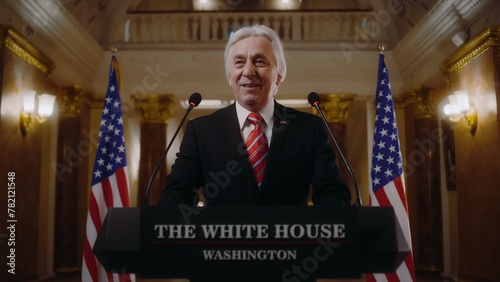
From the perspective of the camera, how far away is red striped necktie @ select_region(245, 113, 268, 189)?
2.02 m

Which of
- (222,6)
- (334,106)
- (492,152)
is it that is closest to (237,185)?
(492,152)

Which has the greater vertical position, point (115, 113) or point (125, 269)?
point (115, 113)

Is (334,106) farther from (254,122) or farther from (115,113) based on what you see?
(254,122)

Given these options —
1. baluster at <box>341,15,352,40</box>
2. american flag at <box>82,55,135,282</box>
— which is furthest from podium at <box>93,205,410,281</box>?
baluster at <box>341,15,352,40</box>

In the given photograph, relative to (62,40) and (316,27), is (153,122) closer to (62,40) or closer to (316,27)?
(62,40)

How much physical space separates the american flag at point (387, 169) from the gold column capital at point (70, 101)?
6.00 meters

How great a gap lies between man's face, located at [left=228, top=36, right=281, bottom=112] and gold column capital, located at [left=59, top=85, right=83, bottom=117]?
8.95m

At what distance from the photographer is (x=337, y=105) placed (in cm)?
1113

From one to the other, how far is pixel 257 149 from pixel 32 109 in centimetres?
634

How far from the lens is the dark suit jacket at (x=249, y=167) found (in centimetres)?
199

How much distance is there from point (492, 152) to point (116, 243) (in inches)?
264

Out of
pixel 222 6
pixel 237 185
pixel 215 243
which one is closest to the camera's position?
pixel 215 243

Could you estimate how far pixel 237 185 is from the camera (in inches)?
78.4

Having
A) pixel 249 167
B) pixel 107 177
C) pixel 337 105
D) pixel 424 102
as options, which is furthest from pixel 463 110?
pixel 249 167
